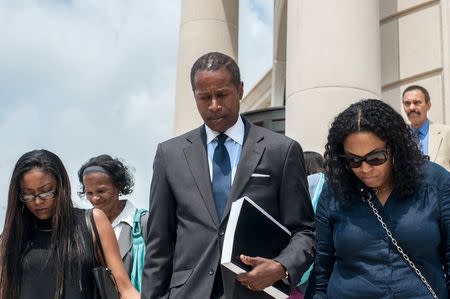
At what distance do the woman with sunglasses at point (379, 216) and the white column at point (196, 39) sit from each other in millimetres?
13277

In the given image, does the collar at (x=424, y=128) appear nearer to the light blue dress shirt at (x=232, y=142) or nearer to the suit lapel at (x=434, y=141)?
the suit lapel at (x=434, y=141)

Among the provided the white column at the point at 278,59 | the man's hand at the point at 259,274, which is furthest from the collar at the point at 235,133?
the white column at the point at 278,59

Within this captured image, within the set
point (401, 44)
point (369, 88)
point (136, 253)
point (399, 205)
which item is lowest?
point (136, 253)

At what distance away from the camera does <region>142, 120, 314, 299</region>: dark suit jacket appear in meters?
4.82

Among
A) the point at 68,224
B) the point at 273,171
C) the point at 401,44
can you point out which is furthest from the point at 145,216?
the point at 401,44

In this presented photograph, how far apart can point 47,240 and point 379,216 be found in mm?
2270

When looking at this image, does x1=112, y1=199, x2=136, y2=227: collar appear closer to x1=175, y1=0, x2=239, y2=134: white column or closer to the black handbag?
the black handbag

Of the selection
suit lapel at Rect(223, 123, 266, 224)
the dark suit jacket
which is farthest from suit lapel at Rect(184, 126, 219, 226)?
suit lapel at Rect(223, 123, 266, 224)

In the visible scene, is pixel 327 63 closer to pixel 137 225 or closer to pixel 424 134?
pixel 424 134

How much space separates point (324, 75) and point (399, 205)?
714 centimetres

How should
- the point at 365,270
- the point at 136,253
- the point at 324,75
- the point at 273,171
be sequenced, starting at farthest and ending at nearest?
the point at 324,75
the point at 136,253
the point at 273,171
the point at 365,270

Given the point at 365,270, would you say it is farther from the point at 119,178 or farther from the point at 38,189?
the point at 119,178

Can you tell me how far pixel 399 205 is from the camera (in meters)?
4.77

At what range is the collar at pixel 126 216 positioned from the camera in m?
7.52
